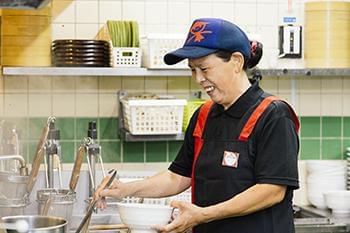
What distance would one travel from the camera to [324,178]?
411cm

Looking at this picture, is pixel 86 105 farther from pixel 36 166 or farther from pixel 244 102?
pixel 244 102

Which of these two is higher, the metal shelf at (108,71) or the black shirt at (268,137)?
the metal shelf at (108,71)

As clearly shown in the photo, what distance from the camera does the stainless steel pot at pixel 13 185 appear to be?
107 inches

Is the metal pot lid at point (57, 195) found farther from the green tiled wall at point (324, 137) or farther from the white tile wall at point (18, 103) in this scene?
the green tiled wall at point (324, 137)

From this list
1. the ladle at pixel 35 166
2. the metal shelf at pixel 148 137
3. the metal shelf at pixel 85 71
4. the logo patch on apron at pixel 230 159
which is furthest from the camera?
the metal shelf at pixel 148 137

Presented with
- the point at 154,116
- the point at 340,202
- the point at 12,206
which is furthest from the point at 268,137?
the point at 340,202

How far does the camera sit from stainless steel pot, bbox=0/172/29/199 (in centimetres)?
272

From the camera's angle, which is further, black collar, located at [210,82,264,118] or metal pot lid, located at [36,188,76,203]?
metal pot lid, located at [36,188,76,203]

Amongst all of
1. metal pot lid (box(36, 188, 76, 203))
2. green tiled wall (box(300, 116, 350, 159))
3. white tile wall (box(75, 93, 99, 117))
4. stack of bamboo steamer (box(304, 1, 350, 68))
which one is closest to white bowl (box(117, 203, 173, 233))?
metal pot lid (box(36, 188, 76, 203))

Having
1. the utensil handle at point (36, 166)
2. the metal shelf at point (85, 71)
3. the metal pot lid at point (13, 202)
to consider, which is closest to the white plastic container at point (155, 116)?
the metal shelf at point (85, 71)

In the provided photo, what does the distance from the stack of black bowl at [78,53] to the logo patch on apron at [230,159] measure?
130cm

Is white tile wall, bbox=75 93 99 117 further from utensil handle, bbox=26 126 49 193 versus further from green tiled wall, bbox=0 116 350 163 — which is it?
utensil handle, bbox=26 126 49 193

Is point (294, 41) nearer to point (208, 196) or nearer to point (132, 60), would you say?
point (132, 60)

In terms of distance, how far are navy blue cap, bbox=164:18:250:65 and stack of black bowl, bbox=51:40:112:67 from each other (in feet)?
3.83
